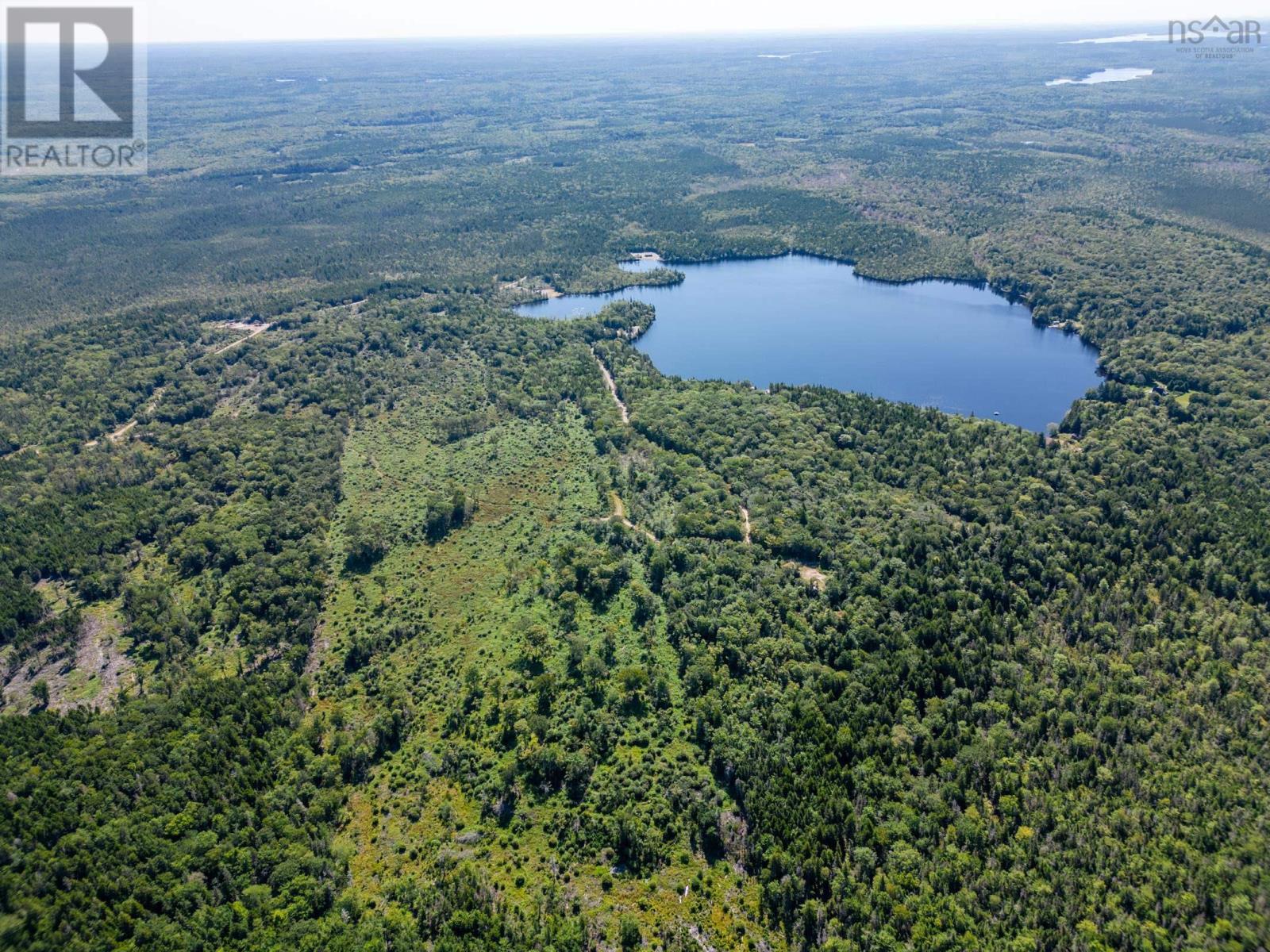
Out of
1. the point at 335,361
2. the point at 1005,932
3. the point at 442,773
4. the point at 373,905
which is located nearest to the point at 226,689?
the point at 442,773

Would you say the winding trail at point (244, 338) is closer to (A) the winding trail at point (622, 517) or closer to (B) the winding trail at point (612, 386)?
(B) the winding trail at point (612, 386)

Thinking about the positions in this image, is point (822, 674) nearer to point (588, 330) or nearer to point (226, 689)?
point (226, 689)


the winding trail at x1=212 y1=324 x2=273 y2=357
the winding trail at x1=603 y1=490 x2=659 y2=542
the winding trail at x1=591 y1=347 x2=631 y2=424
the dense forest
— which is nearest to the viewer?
the dense forest

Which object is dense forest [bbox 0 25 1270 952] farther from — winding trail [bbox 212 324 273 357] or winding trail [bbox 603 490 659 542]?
winding trail [bbox 212 324 273 357]

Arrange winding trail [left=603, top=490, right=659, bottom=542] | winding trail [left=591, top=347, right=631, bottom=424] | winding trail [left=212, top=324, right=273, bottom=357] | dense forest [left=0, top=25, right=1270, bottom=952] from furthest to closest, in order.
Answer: winding trail [left=212, top=324, right=273, bottom=357] → winding trail [left=591, top=347, right=631, bottom=424] → winding trail [left=603, top=490, right=659, bottom=542] → dense forest [left=0, top=25, right=1270, bottom=952]

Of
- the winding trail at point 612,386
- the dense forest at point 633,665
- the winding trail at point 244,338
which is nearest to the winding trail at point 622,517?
the dense forest at point 633,665

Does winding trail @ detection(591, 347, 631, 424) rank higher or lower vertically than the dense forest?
higher

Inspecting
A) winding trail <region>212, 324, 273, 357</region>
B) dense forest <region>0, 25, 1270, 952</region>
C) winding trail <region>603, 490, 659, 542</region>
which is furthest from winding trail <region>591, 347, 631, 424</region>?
winding trail <region>212, 324, 273, 357</region>

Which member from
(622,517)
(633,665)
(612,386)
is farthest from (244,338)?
(633,665)
